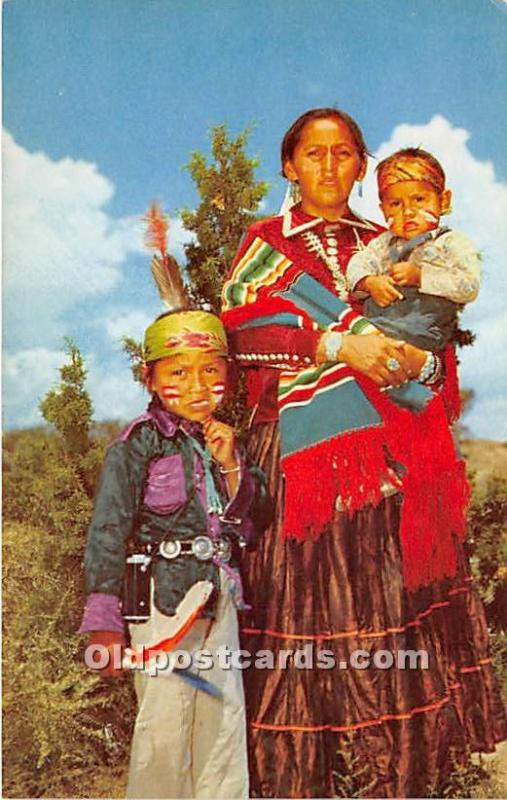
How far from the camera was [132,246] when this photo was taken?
427cm

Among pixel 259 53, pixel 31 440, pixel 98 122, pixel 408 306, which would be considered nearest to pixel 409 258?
pixel 408 306

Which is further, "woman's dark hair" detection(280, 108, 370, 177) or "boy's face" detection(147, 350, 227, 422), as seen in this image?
"woman's dark hair" detection(280, 108, 370, 177)

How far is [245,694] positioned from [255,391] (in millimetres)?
1114

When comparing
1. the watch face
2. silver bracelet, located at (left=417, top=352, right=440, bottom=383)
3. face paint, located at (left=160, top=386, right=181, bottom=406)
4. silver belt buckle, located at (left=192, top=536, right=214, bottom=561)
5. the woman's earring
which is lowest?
silver belt buckle, located at (left=192, top=536, right=214, bottom=561)

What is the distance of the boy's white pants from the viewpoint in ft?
12.9

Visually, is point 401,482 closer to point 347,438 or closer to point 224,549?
point 347,438

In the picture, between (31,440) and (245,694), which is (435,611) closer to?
(245,694)

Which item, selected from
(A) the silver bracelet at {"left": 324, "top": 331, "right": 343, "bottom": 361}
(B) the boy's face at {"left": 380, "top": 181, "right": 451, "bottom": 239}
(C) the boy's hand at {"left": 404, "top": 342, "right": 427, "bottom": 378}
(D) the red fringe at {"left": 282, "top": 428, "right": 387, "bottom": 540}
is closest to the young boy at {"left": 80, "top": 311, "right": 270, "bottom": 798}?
(D) the red fringe at {"left": 282, "top": 428, "right": 387, "bottom": 540}

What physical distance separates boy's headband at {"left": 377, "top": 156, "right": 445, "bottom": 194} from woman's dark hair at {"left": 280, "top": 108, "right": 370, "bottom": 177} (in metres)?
0.11

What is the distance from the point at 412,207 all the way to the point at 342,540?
1.28 m

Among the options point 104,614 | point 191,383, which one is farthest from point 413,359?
point 104,614

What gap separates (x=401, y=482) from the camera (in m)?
4.12

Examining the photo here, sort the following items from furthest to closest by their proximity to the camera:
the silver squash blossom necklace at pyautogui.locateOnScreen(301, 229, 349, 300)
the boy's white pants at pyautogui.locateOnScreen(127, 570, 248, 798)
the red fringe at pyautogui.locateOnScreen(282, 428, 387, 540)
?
the silver squash blossom necklace at pyautogui.locateOnScreen(301, 229, 349, 300) < the red fringe at pyautogui.locateOnScreen(282, 428, 387, 540) < the boy's white pants at pyautogui.locateOnScreen(127, 570, 248, 798)

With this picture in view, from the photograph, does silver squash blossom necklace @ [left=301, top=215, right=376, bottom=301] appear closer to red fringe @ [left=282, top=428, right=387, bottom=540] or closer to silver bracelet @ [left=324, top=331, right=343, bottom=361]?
silver bracelet @ [left=324, top=331, right=343, bottom=361]
